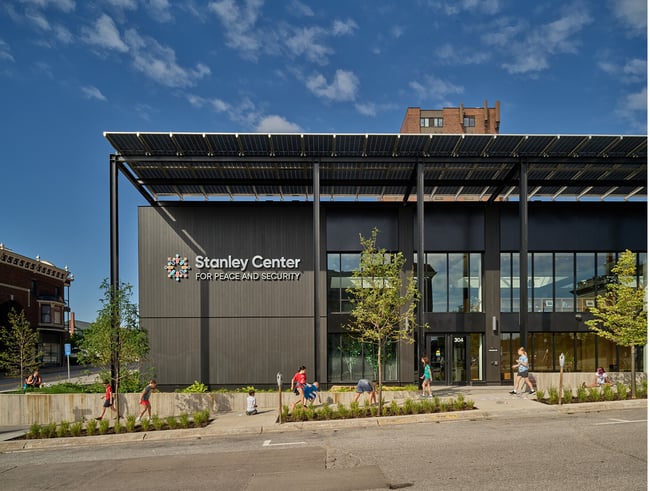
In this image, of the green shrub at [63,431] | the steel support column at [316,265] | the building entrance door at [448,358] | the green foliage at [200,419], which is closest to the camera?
the green shrub at [63,431]

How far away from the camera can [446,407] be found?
16.6 m

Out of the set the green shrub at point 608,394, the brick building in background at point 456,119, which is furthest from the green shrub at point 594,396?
the brick building in background at point 456,119

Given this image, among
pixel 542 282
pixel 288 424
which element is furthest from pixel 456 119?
pixel 288 424

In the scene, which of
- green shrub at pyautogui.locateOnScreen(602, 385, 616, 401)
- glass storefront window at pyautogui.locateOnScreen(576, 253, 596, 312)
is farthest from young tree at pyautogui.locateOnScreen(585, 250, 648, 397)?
glass storefront window at pyautogui.locateOnScreen(576, 253, 596, 312)

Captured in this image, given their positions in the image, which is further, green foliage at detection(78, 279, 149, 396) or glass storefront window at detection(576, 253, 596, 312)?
glass storefront window at detection(576, 253, 596, 312)

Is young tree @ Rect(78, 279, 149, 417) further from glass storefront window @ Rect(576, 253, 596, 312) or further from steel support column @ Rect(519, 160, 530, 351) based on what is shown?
glass storefront window @ Rect(576, 253, 596, 312)

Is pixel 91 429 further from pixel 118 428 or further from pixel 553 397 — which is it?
pixel 553 397

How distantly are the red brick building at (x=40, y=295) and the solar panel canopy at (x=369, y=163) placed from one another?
36.8 m

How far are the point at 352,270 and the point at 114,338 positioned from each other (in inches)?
463

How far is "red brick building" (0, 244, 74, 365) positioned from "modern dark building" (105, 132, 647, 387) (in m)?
35.5

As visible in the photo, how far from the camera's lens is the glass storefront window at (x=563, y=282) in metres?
24.3

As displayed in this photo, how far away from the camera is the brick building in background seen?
61750 millimetres

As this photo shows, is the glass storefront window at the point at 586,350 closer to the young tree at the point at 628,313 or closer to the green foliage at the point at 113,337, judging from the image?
the young tree at the point at 628,313

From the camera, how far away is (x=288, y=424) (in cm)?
1548
